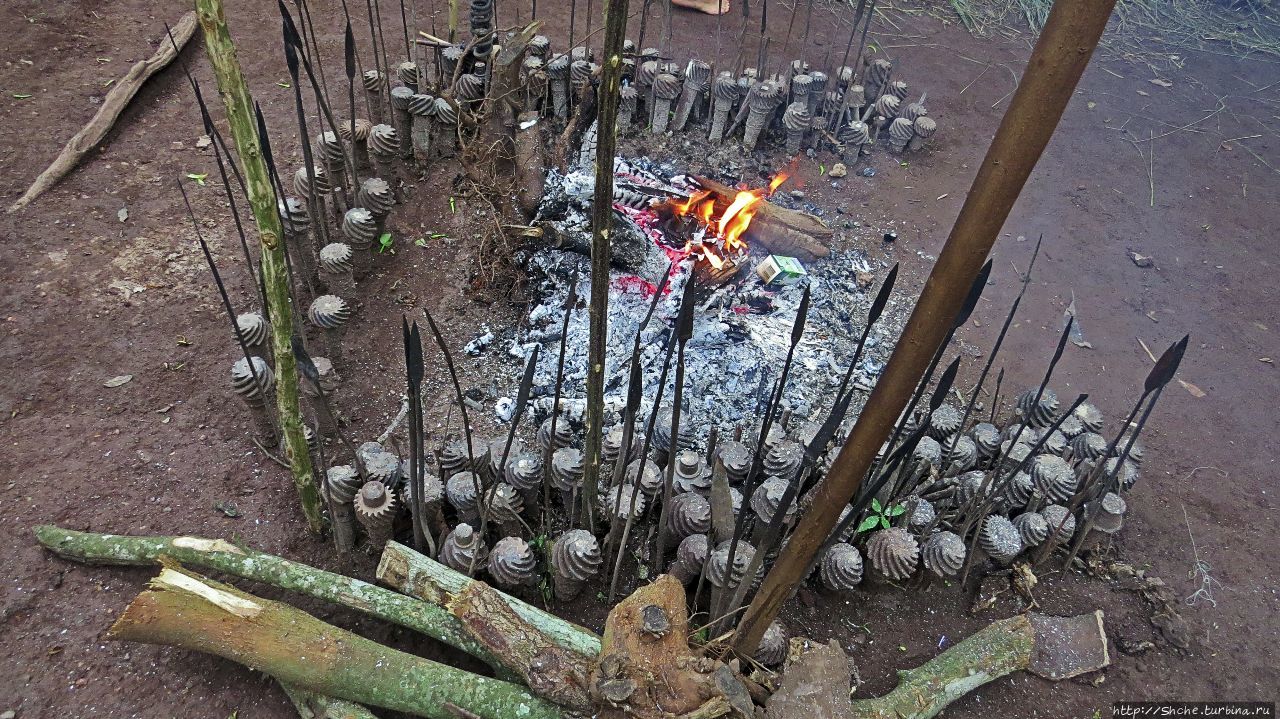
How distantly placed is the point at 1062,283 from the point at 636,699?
416 cm

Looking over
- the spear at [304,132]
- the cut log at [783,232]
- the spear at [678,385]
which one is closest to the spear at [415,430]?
the spear at [678,385]

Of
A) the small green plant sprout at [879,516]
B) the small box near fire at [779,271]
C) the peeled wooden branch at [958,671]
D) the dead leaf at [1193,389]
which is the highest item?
the small box near fire at [779,271]

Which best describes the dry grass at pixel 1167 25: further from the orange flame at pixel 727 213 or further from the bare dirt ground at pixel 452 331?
the orange flame at pixel 727 213

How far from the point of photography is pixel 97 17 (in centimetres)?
552

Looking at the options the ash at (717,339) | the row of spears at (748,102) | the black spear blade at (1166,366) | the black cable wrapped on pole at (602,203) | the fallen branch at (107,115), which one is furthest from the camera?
the row of spears at (748,102)

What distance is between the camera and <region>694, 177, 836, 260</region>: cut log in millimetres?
4445

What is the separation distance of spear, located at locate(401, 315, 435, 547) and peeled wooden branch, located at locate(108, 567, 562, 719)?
43 cm

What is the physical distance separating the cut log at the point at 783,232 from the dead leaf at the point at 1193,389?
2108 millimetres

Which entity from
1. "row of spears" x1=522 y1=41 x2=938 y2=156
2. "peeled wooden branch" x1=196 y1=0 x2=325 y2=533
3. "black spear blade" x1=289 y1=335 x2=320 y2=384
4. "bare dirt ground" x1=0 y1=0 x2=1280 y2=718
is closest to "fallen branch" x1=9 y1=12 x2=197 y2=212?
"bare dirt ground" x1=0 y1=0 x2=1280 y2=718

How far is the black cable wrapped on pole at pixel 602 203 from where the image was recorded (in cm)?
170

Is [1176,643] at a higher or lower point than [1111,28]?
lower

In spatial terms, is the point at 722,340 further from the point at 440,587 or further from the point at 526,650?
the point at 526,650

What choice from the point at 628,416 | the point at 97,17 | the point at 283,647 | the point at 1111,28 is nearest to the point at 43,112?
the point at 97,17

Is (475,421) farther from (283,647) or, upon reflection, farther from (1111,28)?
(1111,28)
